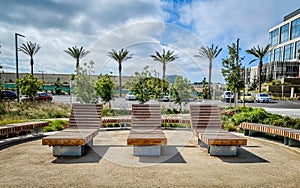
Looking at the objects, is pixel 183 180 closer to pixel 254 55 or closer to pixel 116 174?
pixel 116 174

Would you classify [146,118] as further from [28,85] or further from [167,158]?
[28,85]

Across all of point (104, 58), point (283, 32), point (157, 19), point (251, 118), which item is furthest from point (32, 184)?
point (283, 32)

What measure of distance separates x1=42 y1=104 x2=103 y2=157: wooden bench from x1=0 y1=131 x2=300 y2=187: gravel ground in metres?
0.21

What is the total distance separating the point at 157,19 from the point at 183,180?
6407mm

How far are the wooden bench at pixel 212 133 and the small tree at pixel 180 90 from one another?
292 inches

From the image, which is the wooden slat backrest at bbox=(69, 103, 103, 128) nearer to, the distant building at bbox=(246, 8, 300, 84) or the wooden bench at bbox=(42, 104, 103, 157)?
the wooden bench at bbox=(42, 104, 103, 157)

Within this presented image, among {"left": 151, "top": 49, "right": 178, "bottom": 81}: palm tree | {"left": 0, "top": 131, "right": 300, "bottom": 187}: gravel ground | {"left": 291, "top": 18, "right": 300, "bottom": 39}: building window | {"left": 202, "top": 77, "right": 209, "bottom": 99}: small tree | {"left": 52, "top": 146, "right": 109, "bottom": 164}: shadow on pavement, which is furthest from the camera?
{"left": 291, "top": 18, "right": 300, "bottom": 39}: building window

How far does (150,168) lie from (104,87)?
8785 mm

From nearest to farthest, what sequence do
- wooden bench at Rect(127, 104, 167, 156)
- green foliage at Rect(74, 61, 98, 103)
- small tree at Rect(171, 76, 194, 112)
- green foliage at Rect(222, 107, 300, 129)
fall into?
wooden bench at Rect(127, 104, 167, 156) < green foliage at Rect(222, 107, 300, 129) < green foliage at Rect(74, 61, 98, 103) < small tree at Rect(171, 76, 194, 112)

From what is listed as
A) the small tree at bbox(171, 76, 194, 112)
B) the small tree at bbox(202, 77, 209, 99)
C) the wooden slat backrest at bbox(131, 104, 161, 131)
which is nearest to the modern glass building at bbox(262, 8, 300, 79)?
the small tree at bbox(202, 77, 209, 99)

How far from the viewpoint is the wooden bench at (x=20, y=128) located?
5602mm

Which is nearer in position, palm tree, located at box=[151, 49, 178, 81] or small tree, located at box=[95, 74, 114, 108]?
small tree, located at box=[95, 74, 114, 108]

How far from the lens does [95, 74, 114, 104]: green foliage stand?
12320 mm

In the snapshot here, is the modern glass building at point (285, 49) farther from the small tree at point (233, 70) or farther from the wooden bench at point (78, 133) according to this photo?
the wooden bench at point (78, 133)
